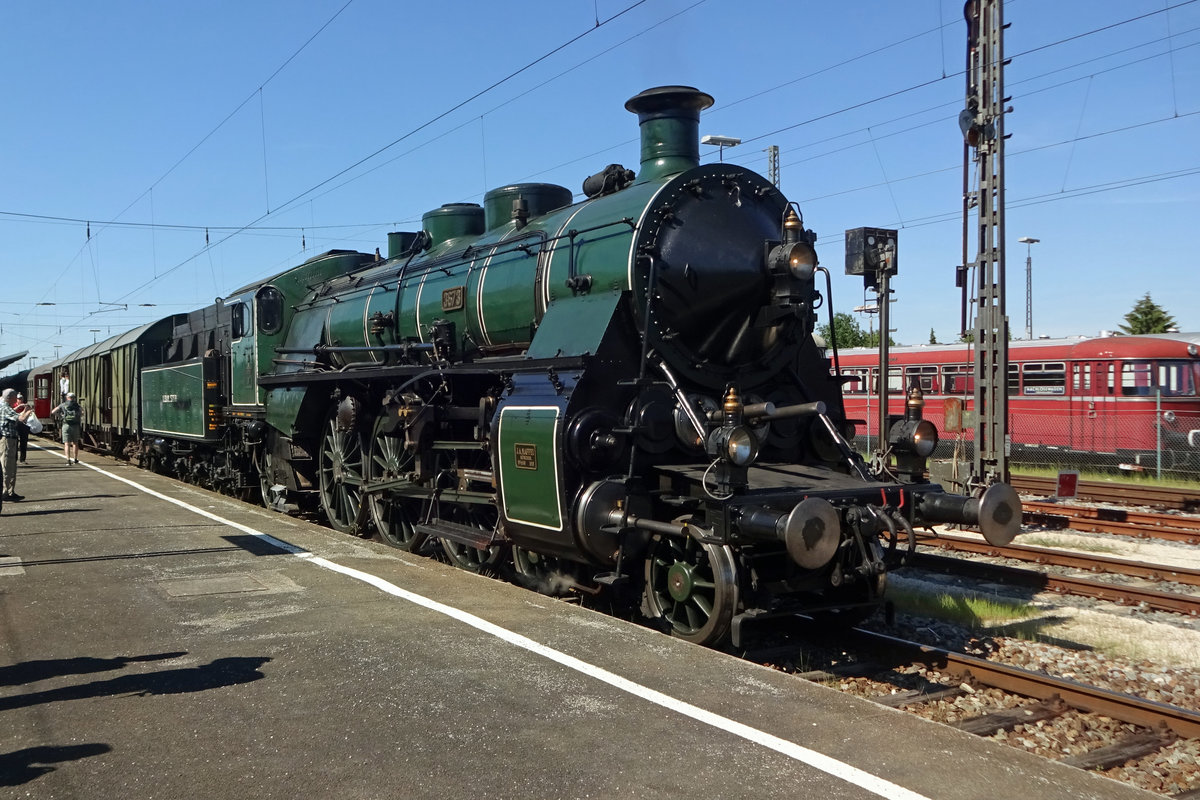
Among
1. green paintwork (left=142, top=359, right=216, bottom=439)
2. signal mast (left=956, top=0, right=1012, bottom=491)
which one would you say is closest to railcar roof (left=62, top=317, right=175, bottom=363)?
green paintwork (left=142, top=359, right=216, bottom=439)

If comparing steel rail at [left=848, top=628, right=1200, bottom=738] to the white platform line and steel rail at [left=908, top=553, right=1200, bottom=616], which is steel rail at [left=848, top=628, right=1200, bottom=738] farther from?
the white platform line

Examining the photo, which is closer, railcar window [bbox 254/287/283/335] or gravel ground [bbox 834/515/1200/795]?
gravel ground [bbox 834/515/1200/795]

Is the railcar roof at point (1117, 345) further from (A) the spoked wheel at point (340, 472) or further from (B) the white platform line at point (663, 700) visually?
(B) the white platform line at point (663, 700)

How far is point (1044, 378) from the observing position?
62.1ft

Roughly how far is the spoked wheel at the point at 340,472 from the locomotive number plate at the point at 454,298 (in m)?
1.87

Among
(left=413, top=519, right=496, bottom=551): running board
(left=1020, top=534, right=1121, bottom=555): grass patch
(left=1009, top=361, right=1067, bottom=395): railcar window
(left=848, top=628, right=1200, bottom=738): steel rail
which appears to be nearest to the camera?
(left=848, top=628, right=1200, bottom=738): steel rail

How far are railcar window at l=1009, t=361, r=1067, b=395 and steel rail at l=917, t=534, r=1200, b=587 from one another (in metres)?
9.22

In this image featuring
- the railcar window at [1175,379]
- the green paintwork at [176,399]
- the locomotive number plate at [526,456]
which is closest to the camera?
the locomotive number plate at [526,456]

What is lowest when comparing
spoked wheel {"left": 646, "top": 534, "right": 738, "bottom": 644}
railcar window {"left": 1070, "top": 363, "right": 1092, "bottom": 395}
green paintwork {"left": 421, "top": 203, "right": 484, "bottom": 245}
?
spoked wheel {"left": 646, "top": 534, "right": 738, "bottom": 644}

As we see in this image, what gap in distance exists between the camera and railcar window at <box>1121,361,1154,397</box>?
17609 mm

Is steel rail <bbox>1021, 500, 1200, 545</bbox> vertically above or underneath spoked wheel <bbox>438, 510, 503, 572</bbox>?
underneath

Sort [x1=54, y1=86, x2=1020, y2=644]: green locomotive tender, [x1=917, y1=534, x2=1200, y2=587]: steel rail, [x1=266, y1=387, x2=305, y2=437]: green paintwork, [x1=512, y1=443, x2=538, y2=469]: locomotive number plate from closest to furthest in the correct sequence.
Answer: [x1=54, y1=86, x2=1020, y2=644]: green locomotive tender, [x1=512, y1=443, x2=538, y2=469]: locomotive number plate, [x1=917, y1=534, x2=1200, y2=587]: steel rail, [x1=266, y1=387, x2=305, y2=437]: green paintwork

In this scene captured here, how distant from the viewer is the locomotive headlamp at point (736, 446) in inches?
216

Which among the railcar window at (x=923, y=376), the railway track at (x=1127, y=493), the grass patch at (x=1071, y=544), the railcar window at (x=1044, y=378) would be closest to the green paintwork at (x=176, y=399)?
the grass patch at (x=1071, y=544)
